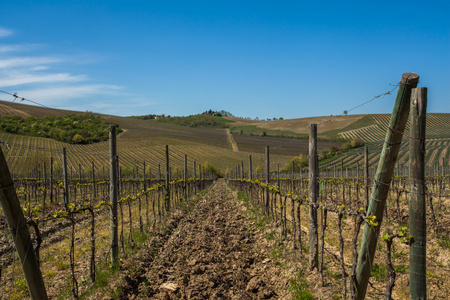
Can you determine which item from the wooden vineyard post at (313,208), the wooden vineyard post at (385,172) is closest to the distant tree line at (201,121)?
the wooden vineyard post at (313,208)

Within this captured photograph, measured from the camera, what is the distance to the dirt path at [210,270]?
5.76 metres

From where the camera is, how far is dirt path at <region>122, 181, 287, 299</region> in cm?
576

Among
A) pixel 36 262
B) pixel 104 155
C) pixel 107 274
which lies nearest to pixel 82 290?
pixel 107 274

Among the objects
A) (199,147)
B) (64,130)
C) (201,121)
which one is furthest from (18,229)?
(201,121)

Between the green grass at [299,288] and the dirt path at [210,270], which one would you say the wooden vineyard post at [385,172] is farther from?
the dirt path at [210,270]

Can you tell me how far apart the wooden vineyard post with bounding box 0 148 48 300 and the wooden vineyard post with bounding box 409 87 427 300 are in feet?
13.3

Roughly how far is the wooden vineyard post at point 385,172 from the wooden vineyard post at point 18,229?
3778mm

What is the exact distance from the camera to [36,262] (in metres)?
3.89

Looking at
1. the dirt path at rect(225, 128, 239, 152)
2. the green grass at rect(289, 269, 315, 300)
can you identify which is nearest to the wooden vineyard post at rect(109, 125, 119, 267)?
the green grass at rect(289, 269, 315, 300)

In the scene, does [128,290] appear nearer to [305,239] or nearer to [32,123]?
[305,239]

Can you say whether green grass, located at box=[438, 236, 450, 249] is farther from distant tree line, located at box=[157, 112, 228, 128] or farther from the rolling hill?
distant tree line, located at box=[157, 112, 228, 128]

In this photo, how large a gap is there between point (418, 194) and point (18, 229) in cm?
418

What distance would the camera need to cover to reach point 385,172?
12.7 ft

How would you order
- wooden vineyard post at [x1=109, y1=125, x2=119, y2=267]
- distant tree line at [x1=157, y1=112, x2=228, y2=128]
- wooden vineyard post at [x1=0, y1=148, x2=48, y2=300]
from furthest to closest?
1. distant tree line at [x1=157, y1=112, x2=228, y2=128]
2. wooden vineyard post at [x1=109, y1=125, x2=119, y2=267]
3. wooden vineyard post at [x1=0, y1=148, x2=48, y2=300]
